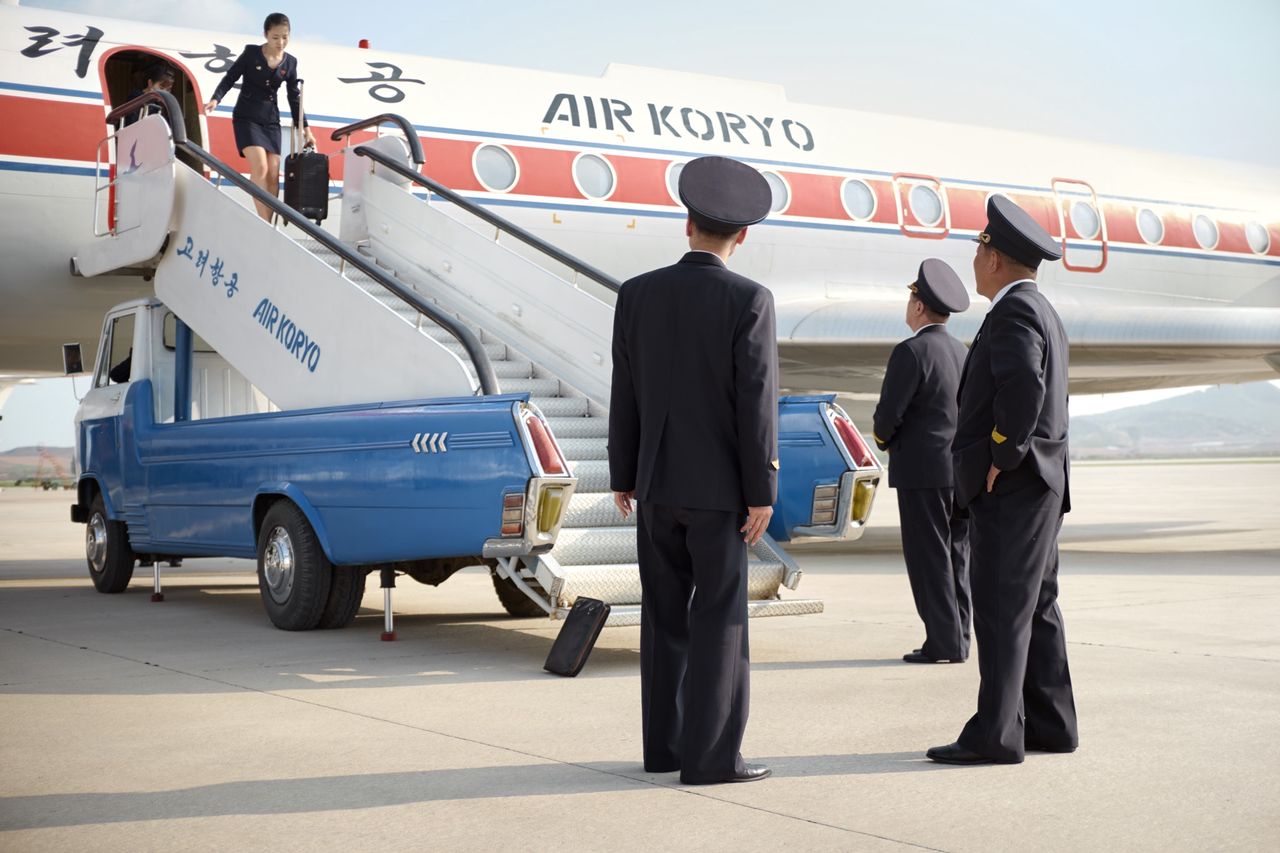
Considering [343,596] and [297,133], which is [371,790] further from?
[297,133]

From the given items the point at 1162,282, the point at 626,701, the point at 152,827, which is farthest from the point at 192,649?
the point at 1162,282

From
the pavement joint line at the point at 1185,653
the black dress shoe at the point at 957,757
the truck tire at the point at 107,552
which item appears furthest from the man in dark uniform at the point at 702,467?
the truck tire at the point at 107,552

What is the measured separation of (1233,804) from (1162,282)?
1329cm

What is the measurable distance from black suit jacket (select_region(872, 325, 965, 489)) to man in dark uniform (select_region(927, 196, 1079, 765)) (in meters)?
2.04

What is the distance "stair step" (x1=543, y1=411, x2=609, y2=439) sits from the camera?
24.8 feet

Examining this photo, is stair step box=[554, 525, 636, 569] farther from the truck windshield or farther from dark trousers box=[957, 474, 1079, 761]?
the truck windshield

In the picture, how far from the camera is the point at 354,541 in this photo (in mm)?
6629

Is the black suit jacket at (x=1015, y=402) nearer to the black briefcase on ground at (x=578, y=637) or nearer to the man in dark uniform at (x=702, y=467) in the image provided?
the man in dark uniform at (x=702, y=467)

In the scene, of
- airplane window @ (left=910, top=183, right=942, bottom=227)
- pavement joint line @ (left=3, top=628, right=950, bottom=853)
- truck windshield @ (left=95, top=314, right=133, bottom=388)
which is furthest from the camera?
airplane window @ (left=910, top=183, right=942, bottom=227)

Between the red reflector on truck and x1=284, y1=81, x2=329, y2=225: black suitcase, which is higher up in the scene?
x1=284, y1=81, x2=329, y2=225: black suitcase

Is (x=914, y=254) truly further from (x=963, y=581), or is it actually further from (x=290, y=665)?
(x=290, y=665)

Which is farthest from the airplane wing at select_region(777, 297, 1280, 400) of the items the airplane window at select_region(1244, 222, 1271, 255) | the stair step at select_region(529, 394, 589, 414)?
the stair step at select_region(529, 394, 589, 414)

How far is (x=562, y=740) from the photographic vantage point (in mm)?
4574

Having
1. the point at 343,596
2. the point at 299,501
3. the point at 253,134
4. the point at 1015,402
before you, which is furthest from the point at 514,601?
the point at 1015,402
